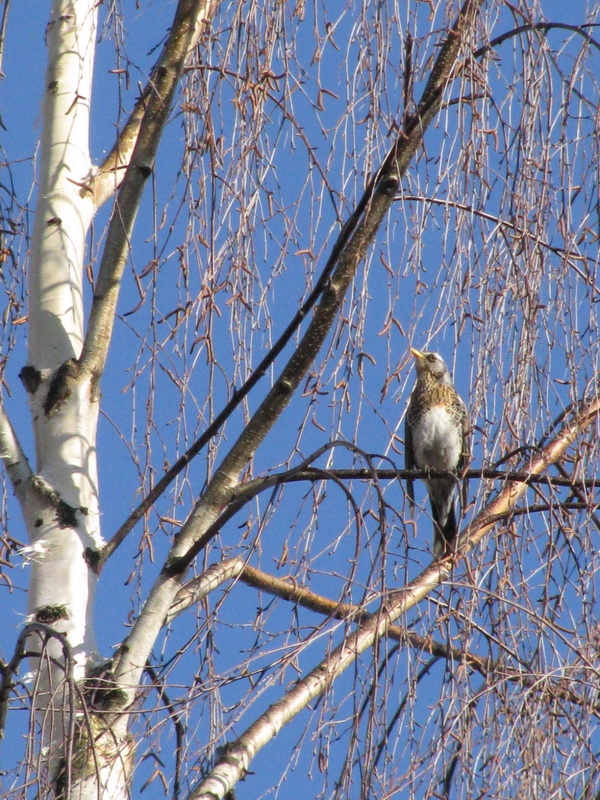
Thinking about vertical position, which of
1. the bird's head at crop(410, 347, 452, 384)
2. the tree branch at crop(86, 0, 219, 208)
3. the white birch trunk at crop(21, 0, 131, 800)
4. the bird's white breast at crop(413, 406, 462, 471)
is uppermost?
the bird's head at crop(410, 347, 452, 384)

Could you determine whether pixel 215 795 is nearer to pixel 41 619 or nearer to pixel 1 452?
pixel 41 619

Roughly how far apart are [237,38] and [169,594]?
1333 millimetres

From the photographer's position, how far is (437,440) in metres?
5.25

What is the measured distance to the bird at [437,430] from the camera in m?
5.22

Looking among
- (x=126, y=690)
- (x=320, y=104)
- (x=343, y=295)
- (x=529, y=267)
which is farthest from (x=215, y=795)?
(x=320, y=104)

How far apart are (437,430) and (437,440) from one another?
5 cm

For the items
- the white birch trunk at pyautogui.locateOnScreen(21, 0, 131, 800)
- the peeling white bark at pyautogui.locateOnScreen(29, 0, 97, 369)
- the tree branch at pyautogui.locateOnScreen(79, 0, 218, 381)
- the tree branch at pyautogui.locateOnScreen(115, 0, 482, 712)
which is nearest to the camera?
the white birch trunk at pyautogui.locateOnScreen(21, 0, 131, 800)

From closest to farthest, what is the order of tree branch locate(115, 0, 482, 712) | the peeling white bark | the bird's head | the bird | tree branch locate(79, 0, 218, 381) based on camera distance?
tree branch locate(115, 0, 482, 712), tree branch locate(79, 0, 218, 381), the peeling white bark, the bird, the bird's head

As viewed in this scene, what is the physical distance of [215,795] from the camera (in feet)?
8.40

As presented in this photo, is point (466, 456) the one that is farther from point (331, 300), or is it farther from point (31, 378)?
point (31, 378)

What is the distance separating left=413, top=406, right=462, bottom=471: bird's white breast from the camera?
206 inches

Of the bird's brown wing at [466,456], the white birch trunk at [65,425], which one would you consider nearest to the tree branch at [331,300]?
the white birch trunk at [65,425]

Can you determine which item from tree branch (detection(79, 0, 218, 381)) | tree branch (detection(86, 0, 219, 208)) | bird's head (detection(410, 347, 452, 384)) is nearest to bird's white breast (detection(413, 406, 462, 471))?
bird's head (detection(410, 347, 452, 384))

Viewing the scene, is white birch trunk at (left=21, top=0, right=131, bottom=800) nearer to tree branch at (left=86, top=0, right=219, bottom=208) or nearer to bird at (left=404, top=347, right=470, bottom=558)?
tree branch at (left=86, top=0, right=219, bottom=208)
